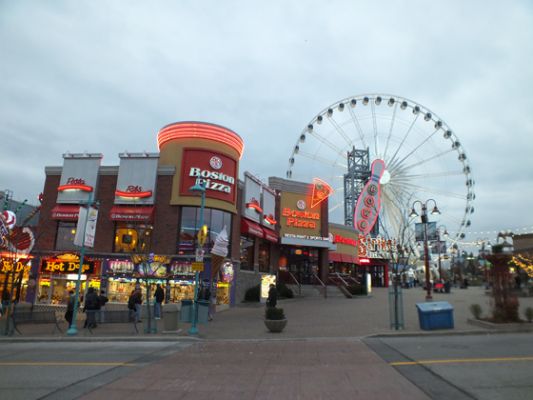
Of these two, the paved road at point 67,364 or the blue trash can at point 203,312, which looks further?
the blue trash can at point 203,312

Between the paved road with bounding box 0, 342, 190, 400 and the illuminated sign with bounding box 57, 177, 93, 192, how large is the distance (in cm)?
1452

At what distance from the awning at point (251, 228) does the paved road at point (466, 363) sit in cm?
1737

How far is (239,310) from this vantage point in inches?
1035

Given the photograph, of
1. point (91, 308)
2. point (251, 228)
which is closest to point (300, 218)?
point (251, 228)

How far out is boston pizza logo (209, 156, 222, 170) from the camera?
27.7m

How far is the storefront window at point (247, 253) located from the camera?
3141 centimetres

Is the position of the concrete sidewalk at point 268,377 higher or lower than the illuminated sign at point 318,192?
lower

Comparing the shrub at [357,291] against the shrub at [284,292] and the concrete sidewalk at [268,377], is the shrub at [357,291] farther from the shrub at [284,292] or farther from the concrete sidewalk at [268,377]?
the concrete sidewalk at [268,377]

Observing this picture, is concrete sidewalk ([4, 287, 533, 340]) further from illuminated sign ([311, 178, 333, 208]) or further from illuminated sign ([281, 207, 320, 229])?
illuminated sign ([311, 178, 333, 208])

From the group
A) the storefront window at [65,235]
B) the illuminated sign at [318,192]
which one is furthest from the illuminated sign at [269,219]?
the storefront window at [65,235]

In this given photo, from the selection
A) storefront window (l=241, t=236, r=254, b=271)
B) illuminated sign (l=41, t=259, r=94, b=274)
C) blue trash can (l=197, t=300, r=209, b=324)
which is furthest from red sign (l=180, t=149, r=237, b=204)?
blue trash can (l=197, t=300, r=209, b=324)

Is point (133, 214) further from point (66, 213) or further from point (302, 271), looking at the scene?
point (302, 271)

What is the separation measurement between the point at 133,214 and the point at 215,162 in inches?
249

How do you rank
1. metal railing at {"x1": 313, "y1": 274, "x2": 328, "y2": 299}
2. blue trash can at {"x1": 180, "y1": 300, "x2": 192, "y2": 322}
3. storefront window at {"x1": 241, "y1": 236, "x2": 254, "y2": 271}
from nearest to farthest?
blue trash can at {"x1": 180, "y1": 300, "x2": 192, "y2": 322}, storefront window at {"x1": 241, "y1": 236, "x2": 254, "y2": 271}, metal railing at {"x1": 313, "y1": 274, "x2": 328, "y2": 299}
